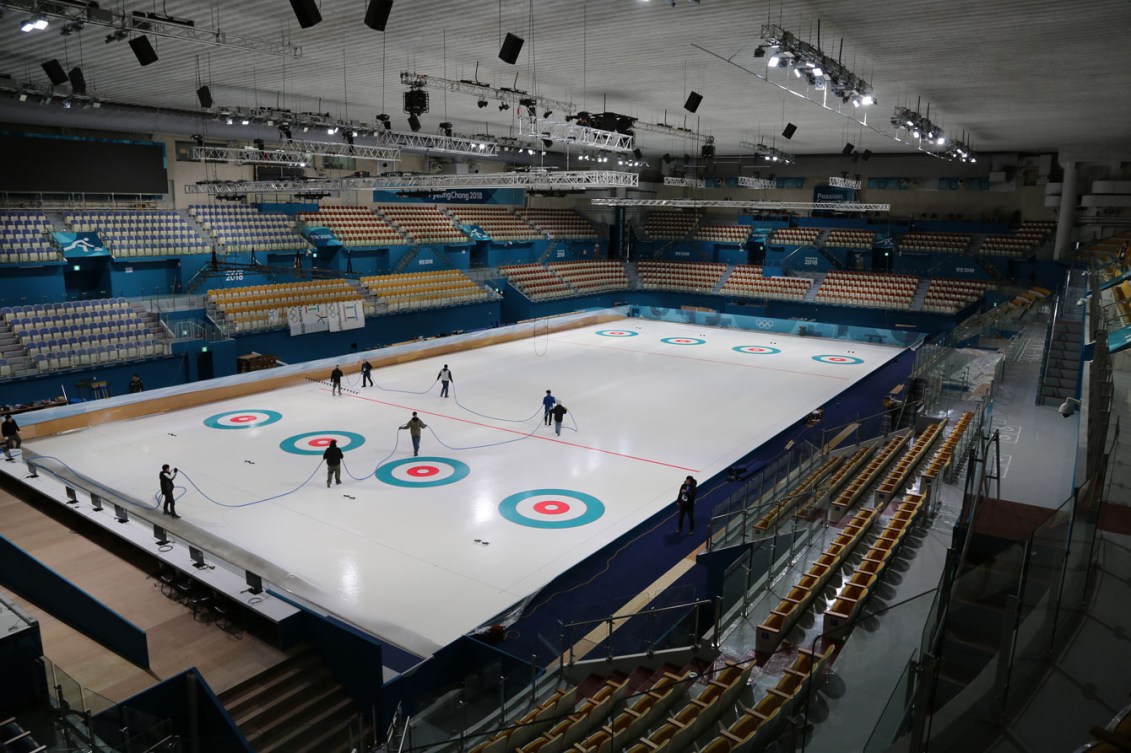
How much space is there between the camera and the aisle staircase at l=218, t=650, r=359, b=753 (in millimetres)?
9203

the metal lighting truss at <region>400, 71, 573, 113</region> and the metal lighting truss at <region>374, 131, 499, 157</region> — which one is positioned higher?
the metal lighting truss at <region>400, 71, 573, 113</region>

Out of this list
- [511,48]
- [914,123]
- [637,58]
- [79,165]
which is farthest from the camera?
[79,165]

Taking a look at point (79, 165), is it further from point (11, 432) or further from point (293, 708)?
point (293, 708)

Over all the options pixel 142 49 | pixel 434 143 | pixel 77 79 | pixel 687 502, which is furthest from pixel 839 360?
pixel 77 79

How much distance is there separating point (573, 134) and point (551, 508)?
1018 cm

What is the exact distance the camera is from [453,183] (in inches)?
1050

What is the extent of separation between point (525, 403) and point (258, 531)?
35.7ft

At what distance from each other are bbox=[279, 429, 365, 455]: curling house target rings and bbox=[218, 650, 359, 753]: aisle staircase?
9.24 metres

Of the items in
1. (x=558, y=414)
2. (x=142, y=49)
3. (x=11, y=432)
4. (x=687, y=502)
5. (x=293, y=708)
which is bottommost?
(x=293, y=708)

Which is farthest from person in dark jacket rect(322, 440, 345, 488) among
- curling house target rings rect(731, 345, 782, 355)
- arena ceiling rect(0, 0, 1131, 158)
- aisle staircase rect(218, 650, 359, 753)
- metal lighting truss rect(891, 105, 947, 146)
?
curling house target rings rect(731, 345, 782, 355)

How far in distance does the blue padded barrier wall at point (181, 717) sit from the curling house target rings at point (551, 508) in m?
6.96

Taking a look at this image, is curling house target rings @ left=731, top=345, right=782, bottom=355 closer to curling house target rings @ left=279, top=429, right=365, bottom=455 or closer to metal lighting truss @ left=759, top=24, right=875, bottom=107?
metal lighting truss @ left=759, top=24, right=875, bottom=107

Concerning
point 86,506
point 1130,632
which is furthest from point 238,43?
point 1130,632

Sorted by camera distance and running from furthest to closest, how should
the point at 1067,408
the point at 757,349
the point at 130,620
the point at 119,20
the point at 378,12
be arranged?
the point at 757,349
the point at 1067,408
the point at 119,20
the point at 130,620
the point at 378,12
